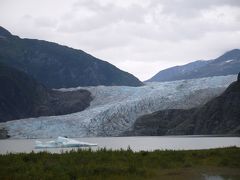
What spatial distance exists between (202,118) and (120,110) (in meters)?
15.6

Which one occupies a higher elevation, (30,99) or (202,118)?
(30,99)

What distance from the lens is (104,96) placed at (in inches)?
4405

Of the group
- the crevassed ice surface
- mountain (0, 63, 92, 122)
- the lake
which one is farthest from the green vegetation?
mountain (0, 63, 92, 122)

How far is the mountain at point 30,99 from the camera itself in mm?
127375

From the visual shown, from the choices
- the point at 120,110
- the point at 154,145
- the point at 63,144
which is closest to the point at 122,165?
the point at 154,145

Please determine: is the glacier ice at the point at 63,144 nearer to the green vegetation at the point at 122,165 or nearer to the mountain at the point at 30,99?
the green vegetation at the point at 122,165

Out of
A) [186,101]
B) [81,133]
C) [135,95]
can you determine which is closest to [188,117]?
[186,101]

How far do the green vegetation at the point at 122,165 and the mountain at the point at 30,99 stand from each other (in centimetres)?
9416

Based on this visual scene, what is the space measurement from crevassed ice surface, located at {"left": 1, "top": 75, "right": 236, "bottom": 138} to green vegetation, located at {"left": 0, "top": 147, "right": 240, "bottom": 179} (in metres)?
59.2

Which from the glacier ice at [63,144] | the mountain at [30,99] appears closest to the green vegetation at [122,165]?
the glacier ice at [63,144]

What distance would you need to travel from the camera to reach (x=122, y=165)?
848 inches

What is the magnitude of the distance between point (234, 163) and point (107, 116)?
64.4 meters

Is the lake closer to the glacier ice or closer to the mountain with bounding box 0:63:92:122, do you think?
the glacier ice

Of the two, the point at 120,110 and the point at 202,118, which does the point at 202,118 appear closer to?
the point at 202,118
